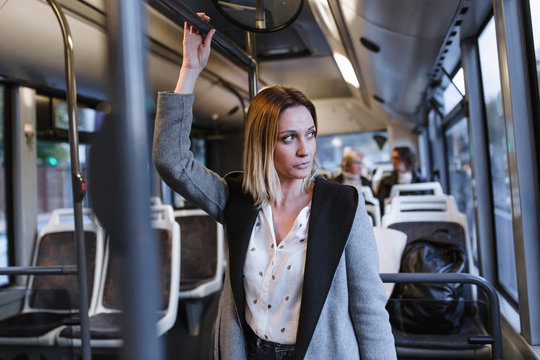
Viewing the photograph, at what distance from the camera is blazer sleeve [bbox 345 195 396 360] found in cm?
110

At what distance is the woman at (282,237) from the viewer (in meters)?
1.05

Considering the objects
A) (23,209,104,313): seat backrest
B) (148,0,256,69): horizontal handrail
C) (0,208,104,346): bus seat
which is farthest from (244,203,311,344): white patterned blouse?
(23,209,104,313): seat backrest

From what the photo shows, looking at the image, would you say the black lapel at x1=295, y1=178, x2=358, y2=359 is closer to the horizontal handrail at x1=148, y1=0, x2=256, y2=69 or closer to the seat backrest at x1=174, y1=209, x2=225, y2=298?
the horizontal handrail at x1=148, y1=0, x2=256, y2=69

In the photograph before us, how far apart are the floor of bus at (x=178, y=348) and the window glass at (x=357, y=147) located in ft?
26.7

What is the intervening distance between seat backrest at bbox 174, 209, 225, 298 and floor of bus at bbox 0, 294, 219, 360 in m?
0.36

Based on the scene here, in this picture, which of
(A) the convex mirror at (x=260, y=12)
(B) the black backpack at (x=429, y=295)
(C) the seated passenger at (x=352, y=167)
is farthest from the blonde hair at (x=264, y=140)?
(C) the seated passenger at (x=352, y=167)

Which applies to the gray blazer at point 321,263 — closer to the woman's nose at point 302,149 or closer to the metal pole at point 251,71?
the woman's nose at point 302,149

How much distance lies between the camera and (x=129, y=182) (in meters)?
0.34

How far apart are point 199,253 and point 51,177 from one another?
154 cm

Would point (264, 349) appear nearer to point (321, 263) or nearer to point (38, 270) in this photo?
point (321, 263)

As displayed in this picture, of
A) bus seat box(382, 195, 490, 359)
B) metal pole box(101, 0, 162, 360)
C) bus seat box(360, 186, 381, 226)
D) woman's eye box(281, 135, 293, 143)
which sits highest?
woman's eye box(281, 135, 293, 143)

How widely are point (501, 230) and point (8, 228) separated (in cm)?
392

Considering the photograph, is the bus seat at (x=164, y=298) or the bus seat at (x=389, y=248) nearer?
the bus seat at (x=389, y=248)

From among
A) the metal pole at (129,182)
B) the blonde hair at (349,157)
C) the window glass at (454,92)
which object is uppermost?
the window glass at (454,92)
